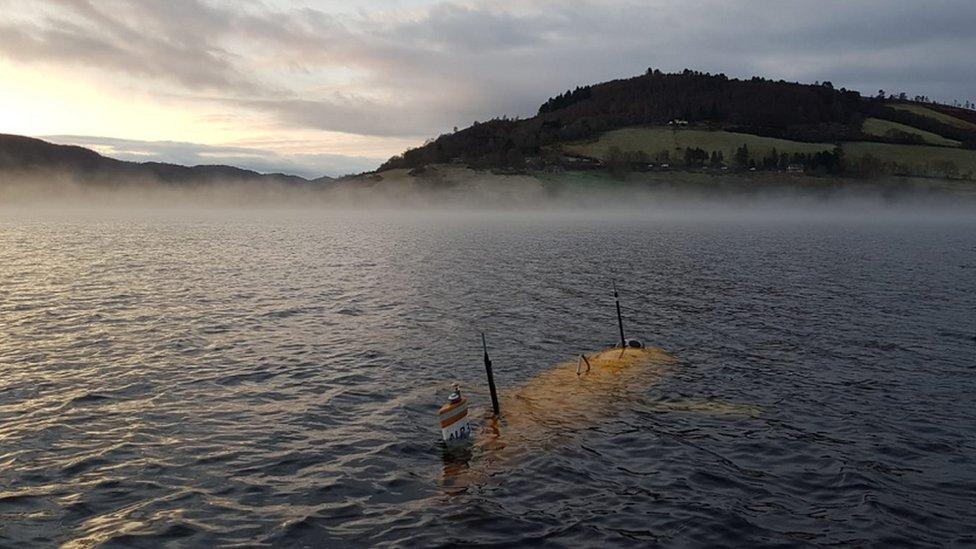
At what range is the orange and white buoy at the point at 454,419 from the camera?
67.2 feet

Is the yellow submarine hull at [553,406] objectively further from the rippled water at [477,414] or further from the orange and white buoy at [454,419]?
the orange and white buoy at [454,419]

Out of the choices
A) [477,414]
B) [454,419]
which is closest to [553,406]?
[477,414]

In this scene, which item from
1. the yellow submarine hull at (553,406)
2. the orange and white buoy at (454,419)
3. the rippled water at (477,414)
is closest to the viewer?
the rippled water at (477,414)

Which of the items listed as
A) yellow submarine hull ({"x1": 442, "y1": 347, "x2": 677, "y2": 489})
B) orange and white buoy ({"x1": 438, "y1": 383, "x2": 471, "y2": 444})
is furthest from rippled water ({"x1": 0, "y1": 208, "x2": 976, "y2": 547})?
orange and white buoy ({"x1": 438, "y1": 383, "x2": 471, "y2": 444})

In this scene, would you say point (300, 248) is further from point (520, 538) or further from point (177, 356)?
point (520, 538)

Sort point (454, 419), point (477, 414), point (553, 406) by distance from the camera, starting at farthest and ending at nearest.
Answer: point (553, 406) < point (477, 414) < point (454, 419)

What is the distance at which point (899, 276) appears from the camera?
214ft

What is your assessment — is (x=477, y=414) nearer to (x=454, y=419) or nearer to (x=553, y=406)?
(x=553, y=406)

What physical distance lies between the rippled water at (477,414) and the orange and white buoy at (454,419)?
93 cm

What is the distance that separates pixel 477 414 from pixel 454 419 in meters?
3.45

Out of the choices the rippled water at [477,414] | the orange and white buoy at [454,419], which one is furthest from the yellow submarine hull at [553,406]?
the orange and white buoy at [454,419]

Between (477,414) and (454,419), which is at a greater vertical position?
(454,419)

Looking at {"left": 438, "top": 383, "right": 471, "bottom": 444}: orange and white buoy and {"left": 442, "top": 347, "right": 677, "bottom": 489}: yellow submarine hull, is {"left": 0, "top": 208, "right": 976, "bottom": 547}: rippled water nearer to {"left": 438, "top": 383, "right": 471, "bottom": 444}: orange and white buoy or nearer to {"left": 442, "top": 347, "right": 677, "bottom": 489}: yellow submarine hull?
{"left": 442, "top": 347, "right": 677, "bottom": 489}: yellow submarine hull

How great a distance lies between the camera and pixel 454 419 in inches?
811
